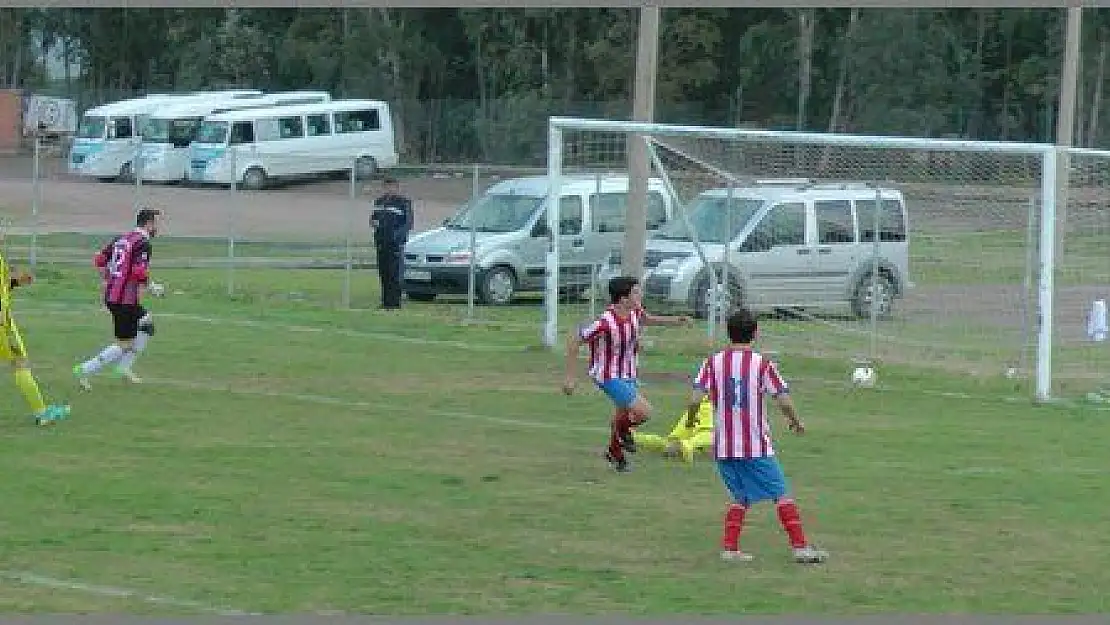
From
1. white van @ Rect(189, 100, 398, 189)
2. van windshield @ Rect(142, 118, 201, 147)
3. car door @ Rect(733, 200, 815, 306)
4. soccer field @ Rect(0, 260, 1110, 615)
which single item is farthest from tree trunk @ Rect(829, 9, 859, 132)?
soccer field @ Rect(0, 260, 1110, 615)

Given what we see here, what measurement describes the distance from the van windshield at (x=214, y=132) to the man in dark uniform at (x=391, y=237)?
104 ft

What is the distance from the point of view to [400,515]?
14617mm

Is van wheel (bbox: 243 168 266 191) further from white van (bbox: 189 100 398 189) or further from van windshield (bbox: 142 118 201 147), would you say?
van windshield (bbox: 142 118 201 147)

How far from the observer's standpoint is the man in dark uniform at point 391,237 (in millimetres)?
30500

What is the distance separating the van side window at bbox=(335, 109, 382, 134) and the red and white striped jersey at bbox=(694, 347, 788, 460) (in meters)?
51.7

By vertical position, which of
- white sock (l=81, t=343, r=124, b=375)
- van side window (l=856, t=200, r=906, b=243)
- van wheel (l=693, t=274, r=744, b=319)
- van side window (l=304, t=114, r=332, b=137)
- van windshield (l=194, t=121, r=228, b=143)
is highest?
van side window (l=304, t=114, r=332, b=137)

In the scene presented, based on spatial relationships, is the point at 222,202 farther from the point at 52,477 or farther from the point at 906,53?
the point at 52,477

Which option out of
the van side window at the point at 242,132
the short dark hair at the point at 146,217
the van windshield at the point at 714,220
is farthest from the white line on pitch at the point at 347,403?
the van side window at the point at 242,132

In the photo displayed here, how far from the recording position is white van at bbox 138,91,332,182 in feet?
199

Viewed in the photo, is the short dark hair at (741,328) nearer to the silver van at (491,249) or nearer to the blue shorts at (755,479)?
the blue shorts at (755,479)

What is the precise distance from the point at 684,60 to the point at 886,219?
4477 centimetres

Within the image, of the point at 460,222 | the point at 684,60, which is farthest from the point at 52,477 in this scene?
the point at 684,60

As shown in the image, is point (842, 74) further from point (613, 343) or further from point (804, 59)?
point (613, 343)

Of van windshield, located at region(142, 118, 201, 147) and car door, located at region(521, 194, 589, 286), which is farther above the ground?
van windshield, located at region(142, 118, 201, 147)
